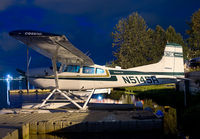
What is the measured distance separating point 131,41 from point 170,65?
24.8 metres

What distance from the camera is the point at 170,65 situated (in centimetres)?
1126

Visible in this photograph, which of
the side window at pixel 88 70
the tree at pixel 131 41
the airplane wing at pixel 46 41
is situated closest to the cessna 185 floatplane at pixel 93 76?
the side window at pixel 88 70

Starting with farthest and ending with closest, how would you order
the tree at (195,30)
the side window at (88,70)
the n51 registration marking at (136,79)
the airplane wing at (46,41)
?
the tree at (195,30), the side window at (88,70), the n51 registration marking at (136,79), the airplane wing at (46,41)

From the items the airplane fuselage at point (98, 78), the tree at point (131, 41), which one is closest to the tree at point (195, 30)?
the tree at point (131, 41)

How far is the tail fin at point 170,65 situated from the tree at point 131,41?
23053 millimetres

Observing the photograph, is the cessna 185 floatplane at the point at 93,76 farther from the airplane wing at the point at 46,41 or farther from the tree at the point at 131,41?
the tree at the point at 131,41

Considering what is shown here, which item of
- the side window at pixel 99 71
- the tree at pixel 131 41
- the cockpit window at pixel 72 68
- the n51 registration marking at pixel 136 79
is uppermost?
the tree at pixel 131 41

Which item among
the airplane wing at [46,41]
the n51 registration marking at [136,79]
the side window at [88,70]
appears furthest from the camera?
the side window at [88,70]

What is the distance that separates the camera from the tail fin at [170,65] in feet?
36.8

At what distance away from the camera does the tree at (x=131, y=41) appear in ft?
116

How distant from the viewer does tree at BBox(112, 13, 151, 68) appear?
35438 millimetres

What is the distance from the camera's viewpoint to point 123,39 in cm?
3606

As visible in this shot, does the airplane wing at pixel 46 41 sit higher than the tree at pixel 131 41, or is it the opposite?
the tree at pixel 131 41

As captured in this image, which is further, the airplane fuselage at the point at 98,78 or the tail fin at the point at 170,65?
the tail fin at the point at 170,65
